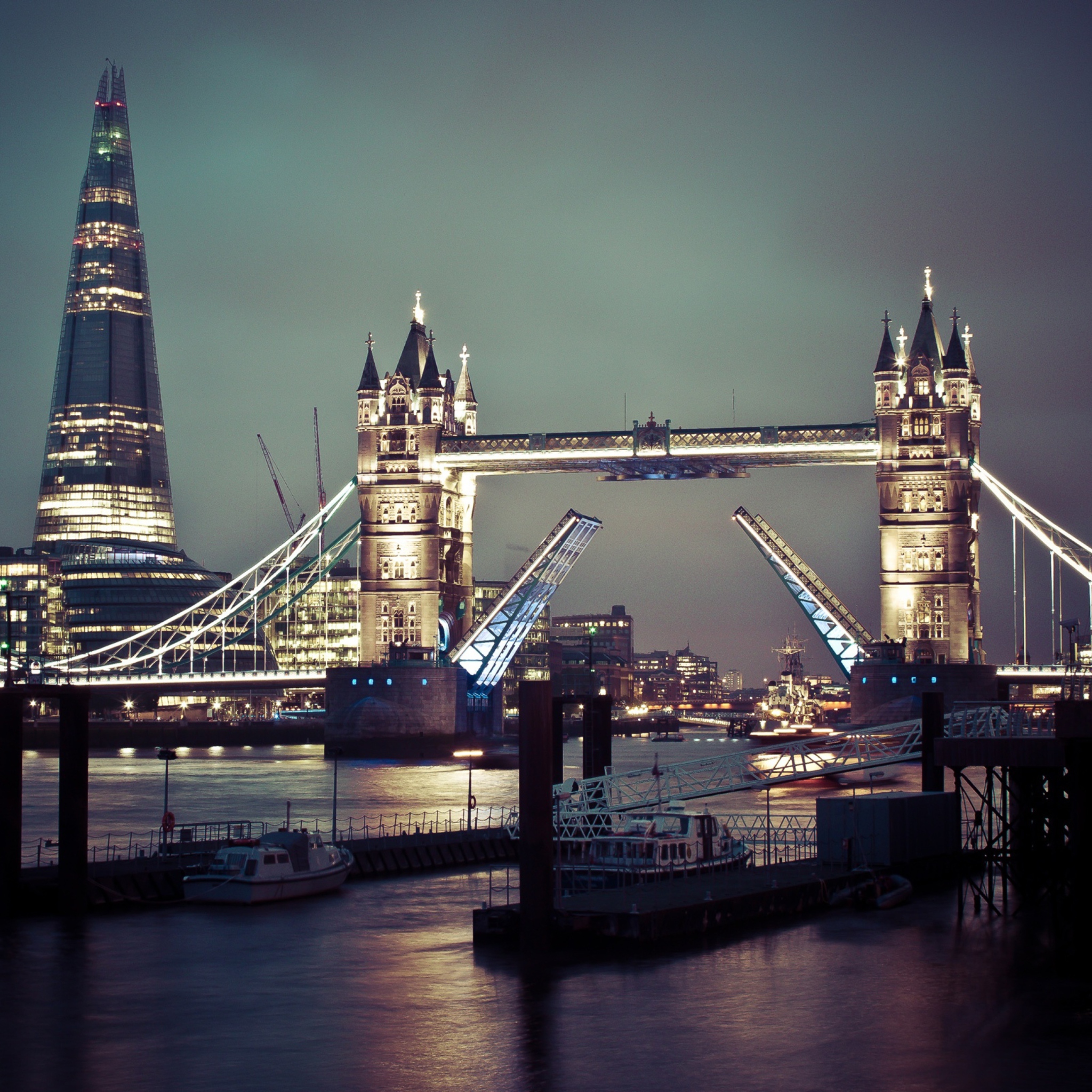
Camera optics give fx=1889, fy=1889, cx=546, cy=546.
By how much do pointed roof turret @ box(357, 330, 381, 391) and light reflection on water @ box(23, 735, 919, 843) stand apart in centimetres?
2275

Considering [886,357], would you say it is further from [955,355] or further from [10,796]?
[10,796]

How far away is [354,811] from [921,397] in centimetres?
4909

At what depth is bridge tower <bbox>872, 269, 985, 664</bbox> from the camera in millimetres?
104938

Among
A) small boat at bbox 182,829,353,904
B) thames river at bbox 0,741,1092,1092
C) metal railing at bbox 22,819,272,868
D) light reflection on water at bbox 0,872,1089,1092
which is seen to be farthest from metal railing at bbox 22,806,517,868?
light reflection on water at bbox 0,872,1089,1092

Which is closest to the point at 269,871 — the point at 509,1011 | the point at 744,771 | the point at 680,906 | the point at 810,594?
the point at 680,906

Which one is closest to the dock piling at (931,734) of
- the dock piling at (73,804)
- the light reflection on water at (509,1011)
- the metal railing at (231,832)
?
the light reflection on water at (509,1011)

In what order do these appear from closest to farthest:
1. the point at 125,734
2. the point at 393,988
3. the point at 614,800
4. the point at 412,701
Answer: the point at 393,988, the point at 614,800, the point at 412,701, the point at 125,734

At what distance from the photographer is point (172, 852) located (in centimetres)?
4644

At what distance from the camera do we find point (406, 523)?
367 feet

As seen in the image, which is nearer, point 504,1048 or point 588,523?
point 504,1048

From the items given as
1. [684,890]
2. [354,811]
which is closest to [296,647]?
[354,811]

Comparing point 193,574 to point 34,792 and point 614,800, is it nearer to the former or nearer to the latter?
point 34,792

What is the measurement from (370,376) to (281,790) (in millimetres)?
37619

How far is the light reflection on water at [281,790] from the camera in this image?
69250 millimetres
